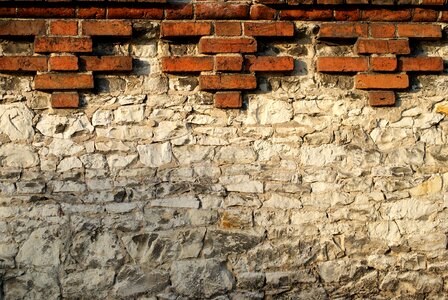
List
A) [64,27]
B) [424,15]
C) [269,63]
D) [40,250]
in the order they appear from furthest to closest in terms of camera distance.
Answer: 1. [424,15]
2. [269,63]
3. [64,27]
4. [40,250]

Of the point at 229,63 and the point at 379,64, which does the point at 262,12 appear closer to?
the point at 229,63

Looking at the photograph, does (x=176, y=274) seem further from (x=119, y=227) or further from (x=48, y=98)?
(x=48, y=98)

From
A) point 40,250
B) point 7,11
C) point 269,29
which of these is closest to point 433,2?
point 269,29

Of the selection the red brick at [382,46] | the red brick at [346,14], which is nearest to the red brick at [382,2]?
the red brick at [346,14]

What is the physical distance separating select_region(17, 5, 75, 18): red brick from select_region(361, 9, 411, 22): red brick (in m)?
1.68

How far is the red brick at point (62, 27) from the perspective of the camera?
3.74m

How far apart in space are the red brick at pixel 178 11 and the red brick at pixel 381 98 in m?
1.15

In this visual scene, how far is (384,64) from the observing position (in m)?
3.92

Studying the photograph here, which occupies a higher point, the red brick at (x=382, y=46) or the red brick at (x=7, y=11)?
the red brick at (x=7, y=11)

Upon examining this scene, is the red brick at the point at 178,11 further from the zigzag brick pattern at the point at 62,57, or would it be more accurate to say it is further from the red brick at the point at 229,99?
the red brick at the point at 229,99

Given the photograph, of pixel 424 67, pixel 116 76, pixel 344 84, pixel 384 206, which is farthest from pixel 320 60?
pixel 116 76

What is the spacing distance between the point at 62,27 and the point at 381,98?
186 centimetres

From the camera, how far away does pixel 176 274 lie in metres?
3.71

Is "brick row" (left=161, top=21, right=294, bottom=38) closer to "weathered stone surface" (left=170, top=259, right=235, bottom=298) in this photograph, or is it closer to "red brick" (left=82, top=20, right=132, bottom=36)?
"red brick" (left=82, top=20, right=132, bottom=36)
